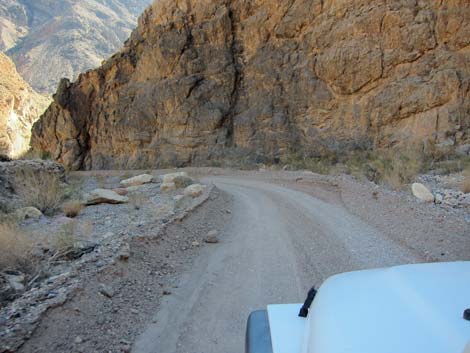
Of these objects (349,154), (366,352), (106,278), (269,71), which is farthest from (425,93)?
(366,352)

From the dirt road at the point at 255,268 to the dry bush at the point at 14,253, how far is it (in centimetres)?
187

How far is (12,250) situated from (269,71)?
23342mm

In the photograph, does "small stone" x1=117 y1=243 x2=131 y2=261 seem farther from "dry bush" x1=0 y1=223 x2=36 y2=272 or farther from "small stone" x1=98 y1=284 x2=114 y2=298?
"dry bush" x1=0 y1=223 x2=36 y2=272

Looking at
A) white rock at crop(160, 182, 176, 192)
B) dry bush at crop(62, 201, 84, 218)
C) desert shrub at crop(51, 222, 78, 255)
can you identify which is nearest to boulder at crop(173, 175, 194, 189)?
white rock at crop(160, 182, 176, 192)

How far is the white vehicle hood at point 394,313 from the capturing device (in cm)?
130

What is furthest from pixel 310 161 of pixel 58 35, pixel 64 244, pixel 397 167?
pixel 58 35

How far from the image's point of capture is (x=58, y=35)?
112m

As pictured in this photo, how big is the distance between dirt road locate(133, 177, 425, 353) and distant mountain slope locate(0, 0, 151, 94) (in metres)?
102

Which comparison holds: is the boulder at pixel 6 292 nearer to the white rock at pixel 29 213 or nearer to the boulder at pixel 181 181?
the white rock at pixel 29 213

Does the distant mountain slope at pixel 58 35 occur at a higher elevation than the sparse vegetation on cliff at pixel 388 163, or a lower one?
higher

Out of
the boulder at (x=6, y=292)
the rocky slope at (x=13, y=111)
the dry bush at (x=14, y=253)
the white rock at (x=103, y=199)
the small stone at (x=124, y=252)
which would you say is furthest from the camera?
the rocky slope at (x=13, y=111)

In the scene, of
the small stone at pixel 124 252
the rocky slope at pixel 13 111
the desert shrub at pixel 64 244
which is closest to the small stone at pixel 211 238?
the small stone at pixel 124 252

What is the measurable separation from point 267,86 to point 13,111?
4226cm

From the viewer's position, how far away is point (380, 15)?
66.6 feet
